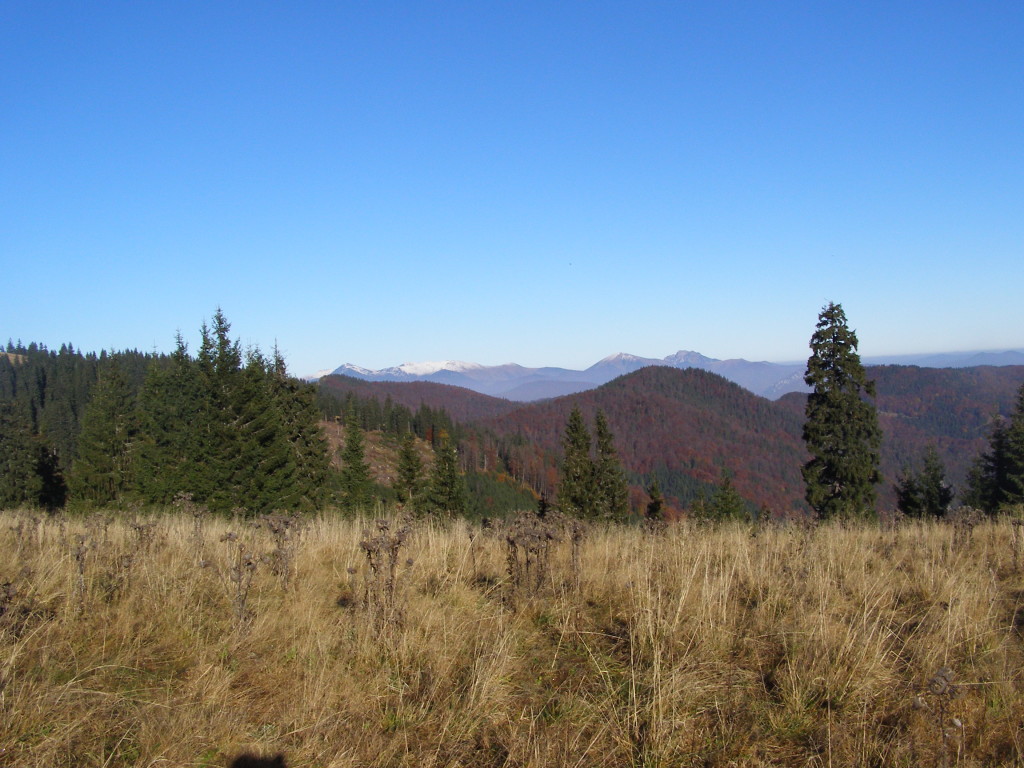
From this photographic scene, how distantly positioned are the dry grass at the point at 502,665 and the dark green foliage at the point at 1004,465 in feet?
99.5

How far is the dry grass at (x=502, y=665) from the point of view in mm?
2570

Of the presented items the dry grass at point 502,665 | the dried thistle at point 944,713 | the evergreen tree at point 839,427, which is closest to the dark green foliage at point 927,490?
the evergreen tree at point 839,427

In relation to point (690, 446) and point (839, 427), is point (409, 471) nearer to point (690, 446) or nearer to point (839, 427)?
point (839, 427)

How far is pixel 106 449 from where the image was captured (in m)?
34.5

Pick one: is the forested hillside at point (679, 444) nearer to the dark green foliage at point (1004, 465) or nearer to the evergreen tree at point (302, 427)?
the evergreen tree at point (302, 427)

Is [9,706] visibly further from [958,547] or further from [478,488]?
[478,488]

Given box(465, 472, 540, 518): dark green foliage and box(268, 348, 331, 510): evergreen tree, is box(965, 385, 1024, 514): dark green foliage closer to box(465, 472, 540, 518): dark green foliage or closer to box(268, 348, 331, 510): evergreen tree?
box(268, 348, 331, 510): evergreen tree

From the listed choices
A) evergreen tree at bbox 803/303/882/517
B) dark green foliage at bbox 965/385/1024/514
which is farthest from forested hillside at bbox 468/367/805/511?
evergreen tree at bbox 803/303/882/517

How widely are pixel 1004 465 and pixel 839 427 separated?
1763 cm

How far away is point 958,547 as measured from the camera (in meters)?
6.22

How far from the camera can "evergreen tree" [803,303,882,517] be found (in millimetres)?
20141

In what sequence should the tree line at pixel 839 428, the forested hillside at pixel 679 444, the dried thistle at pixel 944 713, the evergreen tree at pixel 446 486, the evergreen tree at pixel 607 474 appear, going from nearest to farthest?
the dried thistle at pixel 944 713, the tree line at pixel 839 428, the evergreen tree at pixel 446 486, the evergreen tree at pixel 607 474, the forested hillside at pixel 679 444

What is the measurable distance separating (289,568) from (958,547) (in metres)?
6.98

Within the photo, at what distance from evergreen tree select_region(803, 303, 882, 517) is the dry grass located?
54.5 ft
